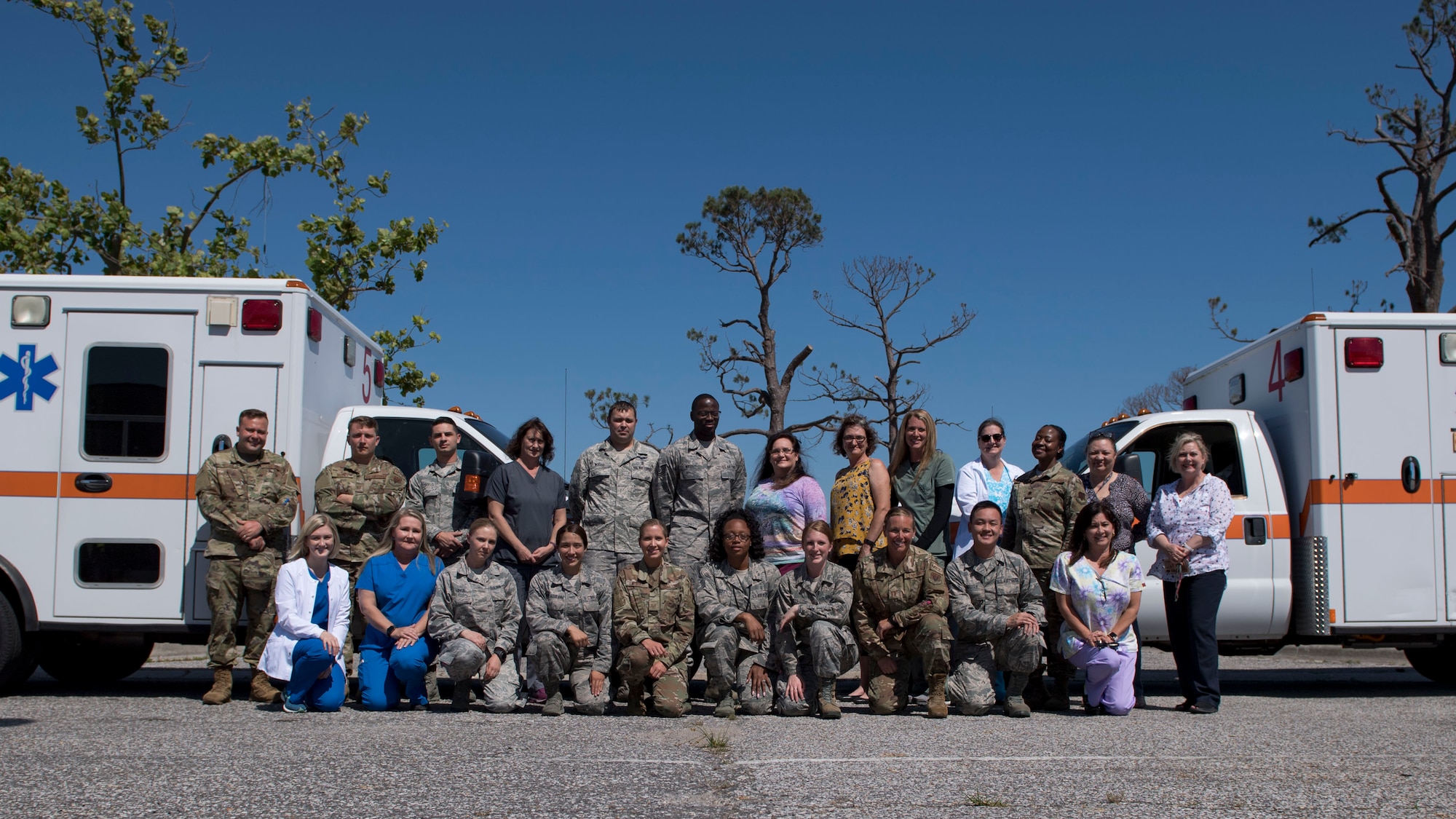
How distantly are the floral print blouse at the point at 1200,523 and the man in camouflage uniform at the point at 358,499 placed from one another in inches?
190

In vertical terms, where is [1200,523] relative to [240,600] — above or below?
above

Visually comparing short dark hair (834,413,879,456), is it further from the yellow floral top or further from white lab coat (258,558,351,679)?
white lab coat (258,558,351,679)

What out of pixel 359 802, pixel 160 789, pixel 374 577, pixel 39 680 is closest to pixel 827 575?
pixel 374 577

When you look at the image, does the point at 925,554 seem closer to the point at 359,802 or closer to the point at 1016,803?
the point at 1016,803

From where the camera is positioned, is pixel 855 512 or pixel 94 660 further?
pixel 94 660

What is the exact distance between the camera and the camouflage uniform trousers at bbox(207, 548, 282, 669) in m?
6.77

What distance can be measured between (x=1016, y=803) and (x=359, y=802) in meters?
2.49

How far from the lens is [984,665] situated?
679 centimetres

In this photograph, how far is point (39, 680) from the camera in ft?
27.8

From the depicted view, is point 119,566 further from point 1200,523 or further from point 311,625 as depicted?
point 1200,523

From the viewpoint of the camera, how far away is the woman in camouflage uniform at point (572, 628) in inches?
262

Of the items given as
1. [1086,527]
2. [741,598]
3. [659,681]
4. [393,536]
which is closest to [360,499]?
[393,536]

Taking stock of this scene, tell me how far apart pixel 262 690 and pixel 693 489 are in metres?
2.88

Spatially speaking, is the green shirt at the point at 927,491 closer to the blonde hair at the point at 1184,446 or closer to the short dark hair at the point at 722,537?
the short dark hair at the point at 722,537
